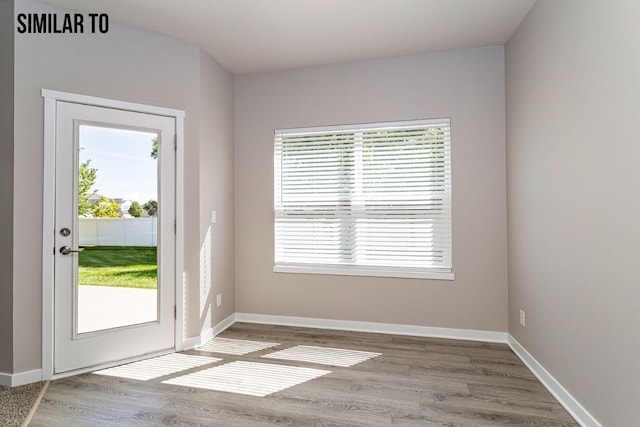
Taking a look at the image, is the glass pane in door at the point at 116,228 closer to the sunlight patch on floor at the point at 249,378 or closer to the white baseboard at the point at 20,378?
the white baseboard at the point at 20,378

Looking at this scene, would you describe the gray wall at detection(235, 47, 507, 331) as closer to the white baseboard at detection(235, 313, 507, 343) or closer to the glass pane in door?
the white baseboard at detection(235, 313, 507, 343)

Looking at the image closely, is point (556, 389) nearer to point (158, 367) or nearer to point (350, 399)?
point (350, 399)

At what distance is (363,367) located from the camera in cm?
286

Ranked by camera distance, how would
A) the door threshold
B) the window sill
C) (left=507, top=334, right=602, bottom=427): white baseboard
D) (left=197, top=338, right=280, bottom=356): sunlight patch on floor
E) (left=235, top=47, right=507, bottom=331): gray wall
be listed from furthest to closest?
the window sill
(left=235, top=47, right=507, bottom=331): gray wall
(left=197, top=338, right=280, bottom=356): sunlight patch on floor
the door threshold
(left=507, top=334, right=602, bottom=427): white baseboard

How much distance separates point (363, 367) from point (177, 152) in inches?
97.3

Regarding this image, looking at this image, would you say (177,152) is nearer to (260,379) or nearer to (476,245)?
(260,379)

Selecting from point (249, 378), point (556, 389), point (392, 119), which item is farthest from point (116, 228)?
point (556, 389)

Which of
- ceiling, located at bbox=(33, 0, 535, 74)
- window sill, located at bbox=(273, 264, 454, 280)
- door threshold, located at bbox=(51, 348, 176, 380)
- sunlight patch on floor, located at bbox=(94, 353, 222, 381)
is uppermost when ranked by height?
ceiling, located at bbox=(33, 0, 535, 74)

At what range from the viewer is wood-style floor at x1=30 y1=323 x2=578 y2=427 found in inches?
84.0

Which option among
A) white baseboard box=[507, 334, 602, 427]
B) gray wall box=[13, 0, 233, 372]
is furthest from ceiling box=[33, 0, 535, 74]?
white baseboard box=[507, 334, 602, 427]

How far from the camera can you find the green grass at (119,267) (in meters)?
2.85

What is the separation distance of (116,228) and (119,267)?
0.33 m

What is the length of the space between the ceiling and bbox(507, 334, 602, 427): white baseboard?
2754 millimetres

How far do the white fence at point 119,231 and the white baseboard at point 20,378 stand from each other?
3.26ft
